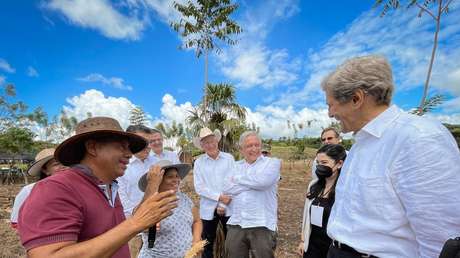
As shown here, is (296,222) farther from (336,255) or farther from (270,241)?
(336,255)

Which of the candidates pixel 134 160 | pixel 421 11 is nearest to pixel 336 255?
pixel 134 160

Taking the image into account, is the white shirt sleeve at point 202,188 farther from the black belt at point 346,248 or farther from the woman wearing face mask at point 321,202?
the black belt at point 346,248

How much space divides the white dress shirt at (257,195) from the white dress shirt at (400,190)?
1.77m

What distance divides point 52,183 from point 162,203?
454mm

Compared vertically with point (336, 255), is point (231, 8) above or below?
above

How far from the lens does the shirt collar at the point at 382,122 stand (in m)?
1.41

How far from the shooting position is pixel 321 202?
2.86m

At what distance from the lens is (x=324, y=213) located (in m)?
2.79

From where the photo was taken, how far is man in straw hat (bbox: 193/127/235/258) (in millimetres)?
4078

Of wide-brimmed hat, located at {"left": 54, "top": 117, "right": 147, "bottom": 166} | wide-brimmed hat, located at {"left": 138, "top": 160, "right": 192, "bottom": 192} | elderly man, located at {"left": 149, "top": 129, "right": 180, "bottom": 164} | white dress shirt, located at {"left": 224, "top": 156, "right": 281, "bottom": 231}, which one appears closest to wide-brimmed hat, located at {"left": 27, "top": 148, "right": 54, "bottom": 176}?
wide-brimmed hat, located at {"left": 138, "top": 160, "right": 192, "bottom": 192}

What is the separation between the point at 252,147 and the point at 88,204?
96.4 inches

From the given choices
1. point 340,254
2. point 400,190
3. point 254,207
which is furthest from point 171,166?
point 400,190

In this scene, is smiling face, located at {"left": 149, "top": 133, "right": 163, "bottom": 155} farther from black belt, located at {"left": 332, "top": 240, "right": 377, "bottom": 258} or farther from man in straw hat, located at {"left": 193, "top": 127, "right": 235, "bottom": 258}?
black belt, located at {"left": 332, "top": 240, "right": 377, "bottom": 258}

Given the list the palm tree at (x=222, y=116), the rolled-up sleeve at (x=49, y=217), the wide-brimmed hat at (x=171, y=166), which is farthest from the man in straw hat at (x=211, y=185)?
the palm tree at (x=222, y=116)
